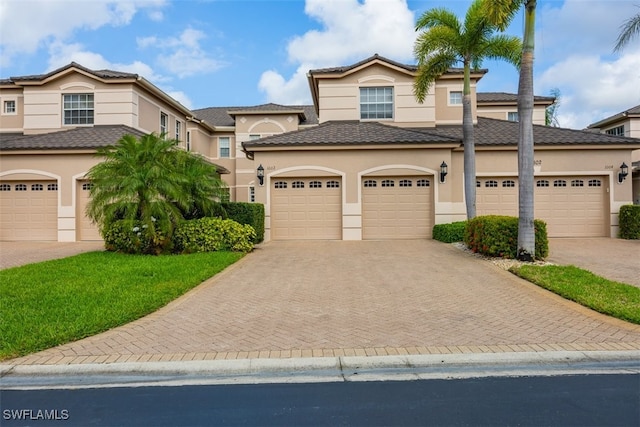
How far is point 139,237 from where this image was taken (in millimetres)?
12188

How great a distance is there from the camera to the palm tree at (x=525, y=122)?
1024cm

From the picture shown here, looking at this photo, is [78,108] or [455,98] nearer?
[78,108]

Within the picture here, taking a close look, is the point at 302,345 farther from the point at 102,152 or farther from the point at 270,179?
the point at 270,179

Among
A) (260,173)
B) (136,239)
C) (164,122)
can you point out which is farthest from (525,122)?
(164,122)

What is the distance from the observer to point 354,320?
19.9 ft

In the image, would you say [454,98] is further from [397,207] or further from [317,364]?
[317,364]

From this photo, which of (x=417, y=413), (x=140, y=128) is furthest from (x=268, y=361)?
(x=140, y=128)

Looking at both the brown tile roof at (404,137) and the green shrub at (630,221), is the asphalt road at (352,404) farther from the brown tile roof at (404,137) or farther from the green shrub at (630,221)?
the green shrub at (630,221)

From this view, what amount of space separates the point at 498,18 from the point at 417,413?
10.0 m

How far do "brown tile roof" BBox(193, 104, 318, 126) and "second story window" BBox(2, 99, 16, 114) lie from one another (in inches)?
480

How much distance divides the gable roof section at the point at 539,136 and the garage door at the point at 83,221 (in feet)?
49.1

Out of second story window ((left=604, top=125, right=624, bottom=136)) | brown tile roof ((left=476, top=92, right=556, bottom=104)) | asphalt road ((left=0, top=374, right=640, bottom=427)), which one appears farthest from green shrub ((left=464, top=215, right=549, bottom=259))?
second story window ((left=604, top=125, right=624, bottom=136))

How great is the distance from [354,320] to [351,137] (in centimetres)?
1169

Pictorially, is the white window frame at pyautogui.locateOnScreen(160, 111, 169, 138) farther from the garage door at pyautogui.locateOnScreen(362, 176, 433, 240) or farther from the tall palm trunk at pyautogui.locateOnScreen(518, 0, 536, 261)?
the tall palm trunk at pyautogui.locateOnScreen(518, 0, 536, 261)
